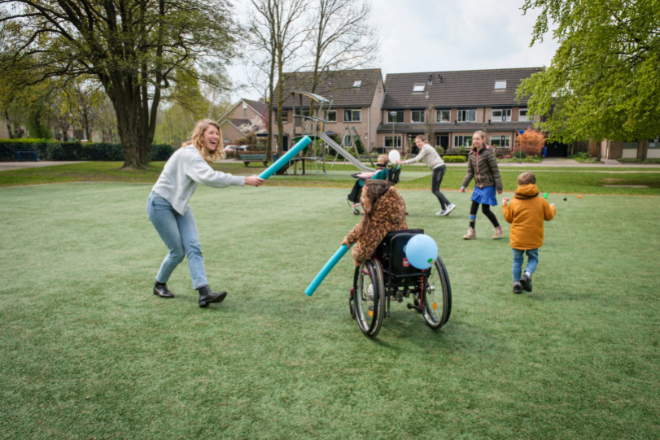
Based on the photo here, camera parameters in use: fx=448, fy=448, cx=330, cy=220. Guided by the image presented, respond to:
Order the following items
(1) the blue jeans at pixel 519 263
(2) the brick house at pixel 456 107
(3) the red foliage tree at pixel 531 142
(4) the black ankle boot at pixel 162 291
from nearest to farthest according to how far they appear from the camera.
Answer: (4) the black ankle boot at pixel 162 291 → (1) the blue jeans at pixel 519 263 → (3) the red foliage tree at pixel 531 142 → (2) the brick house at pixel 456 107

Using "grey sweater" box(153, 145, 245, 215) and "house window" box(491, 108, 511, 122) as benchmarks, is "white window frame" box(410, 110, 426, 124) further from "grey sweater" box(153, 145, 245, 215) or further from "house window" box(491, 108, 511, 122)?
"grey sweater" box(153, 145, 245, 215)

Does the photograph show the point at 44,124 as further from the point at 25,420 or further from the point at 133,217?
the point at 25,420

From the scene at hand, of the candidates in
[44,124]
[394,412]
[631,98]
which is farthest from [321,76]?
[44,124]

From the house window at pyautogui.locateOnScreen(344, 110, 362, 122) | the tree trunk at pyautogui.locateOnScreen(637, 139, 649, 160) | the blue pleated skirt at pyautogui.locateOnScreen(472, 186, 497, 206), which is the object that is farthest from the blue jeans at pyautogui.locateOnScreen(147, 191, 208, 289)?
the house window at pyautogui.locateOnScreen(344, 110, 362, 122)

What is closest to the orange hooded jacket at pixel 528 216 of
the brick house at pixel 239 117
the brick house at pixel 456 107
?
the brick house at pixel 456 107

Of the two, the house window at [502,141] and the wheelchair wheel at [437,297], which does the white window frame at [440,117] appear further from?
the wheelchair wheel at [437,297]

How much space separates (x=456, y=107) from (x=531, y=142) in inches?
450

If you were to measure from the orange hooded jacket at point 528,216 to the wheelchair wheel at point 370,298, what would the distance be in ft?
6.75

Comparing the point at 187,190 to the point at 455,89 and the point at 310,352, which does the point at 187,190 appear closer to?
the point at 310,352

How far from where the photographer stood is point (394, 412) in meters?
2.80

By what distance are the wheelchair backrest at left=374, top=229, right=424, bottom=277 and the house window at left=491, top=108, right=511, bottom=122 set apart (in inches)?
2114

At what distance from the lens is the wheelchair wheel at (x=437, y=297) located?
12.3ft

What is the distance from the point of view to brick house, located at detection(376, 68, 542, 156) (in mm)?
51688

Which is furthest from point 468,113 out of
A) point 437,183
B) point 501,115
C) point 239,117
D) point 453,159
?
point 437,183
